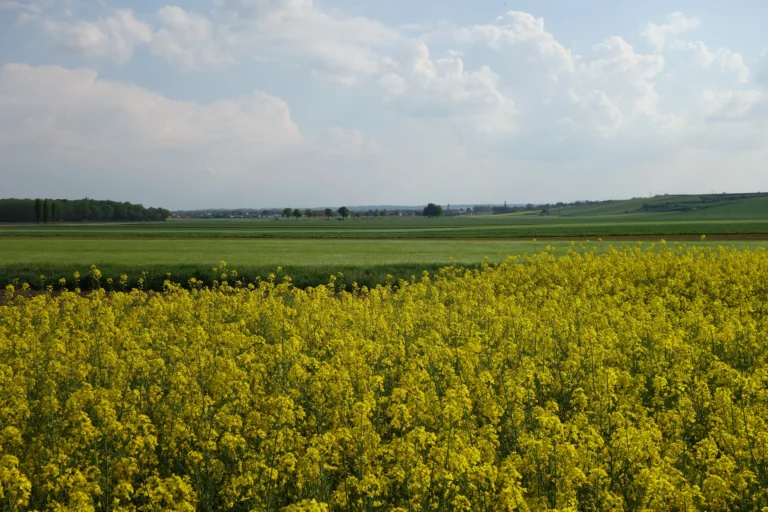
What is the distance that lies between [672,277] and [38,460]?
1852cm

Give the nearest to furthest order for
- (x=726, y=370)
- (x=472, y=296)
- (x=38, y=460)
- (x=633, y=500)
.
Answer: (x=633, y=500) < (x=38, y=460) < (x=726, y=370) < (x=472, y=296)

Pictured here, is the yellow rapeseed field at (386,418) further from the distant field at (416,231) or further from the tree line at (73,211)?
the tree line at (73,211)

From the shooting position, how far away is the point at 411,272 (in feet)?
79.9

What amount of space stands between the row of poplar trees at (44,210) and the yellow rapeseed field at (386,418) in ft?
486

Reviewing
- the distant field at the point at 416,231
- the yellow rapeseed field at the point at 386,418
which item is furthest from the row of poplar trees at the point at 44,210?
the yellow rapeseed field at the point at 386,418

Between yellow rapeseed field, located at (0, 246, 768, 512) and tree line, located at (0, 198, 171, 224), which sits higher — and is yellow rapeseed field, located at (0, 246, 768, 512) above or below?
below

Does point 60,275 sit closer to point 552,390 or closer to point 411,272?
point 411,272

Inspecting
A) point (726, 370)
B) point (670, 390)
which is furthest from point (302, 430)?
point (726, 370)

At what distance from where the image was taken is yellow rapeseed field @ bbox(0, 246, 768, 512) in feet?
16.3

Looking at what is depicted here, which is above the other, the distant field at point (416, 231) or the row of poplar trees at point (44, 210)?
the row of poplar trees at point (44, 210)

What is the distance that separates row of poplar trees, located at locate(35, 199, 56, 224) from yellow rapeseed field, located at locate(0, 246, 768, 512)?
148049 millimetres

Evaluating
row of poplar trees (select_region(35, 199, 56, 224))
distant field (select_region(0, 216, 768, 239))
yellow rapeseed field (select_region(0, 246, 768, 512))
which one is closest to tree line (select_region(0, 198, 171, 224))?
row of poplar trees (select_region(35, 199, 56, 224))

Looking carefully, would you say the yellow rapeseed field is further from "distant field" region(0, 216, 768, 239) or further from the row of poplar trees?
the row of poplar trees

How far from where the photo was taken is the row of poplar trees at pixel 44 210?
138250mm
